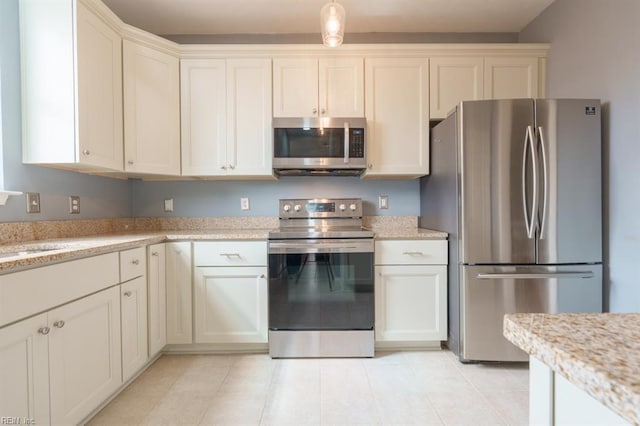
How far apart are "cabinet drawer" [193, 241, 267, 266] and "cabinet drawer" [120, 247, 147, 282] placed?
0.34 metres

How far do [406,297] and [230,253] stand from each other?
1.26m

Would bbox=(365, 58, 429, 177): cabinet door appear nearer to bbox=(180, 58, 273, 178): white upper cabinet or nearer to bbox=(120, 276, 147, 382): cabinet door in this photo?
bbox=(180, 58, 273, 178): white upper cabinet

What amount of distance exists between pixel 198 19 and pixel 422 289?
8.77 feet

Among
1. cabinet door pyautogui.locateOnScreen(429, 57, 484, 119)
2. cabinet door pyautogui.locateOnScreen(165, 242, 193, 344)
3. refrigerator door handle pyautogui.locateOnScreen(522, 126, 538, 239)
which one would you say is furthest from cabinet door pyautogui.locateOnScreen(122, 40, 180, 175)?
refrigerator door handle pyautogui.locateOnScreen(522, 126, 538, 239)

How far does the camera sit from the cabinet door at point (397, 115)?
8.17 feet

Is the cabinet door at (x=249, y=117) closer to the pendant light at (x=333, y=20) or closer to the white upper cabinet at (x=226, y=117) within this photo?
Answer: the white upper cabinet at (x=226, y=117)

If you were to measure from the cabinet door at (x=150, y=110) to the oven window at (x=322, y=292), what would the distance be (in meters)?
1.14

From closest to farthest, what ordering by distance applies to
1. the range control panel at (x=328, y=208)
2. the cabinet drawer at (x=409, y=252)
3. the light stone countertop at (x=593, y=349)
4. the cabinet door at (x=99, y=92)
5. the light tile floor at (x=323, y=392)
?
1. the light stone countertop at (x=593, y=349)
2. the light tile floor at (x=323, y=392)
3. the cabinet door at (x=99, y=92)
4. the cabinet drawer at (x=409, y=252)
5. the range control panel at (x=328, y=208)

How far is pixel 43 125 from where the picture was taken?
1.81 m

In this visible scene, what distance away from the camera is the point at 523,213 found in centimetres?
198

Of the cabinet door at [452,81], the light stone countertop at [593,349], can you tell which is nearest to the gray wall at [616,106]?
the cabinet door at [452,81]

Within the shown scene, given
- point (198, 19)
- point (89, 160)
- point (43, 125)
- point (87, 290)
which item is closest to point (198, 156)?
point (89, 160)

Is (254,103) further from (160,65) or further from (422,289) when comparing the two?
(422,289)

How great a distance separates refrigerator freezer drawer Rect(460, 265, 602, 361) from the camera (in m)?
1.99
